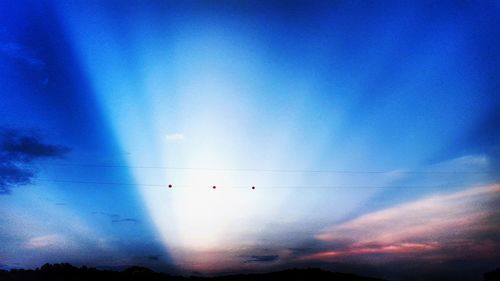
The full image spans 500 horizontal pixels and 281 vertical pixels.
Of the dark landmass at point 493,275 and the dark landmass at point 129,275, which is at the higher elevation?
the dark landmass at point 129,275

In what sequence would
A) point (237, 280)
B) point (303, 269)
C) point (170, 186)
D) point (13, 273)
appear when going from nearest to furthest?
point (170, 186) → point (13, 273) → point (237, 280) → point (303, 269)

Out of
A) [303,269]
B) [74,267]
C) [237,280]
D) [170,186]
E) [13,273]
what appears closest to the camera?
[170,186]

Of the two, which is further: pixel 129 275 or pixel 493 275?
pixel 493 275

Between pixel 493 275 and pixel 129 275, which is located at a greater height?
pixel 129 275

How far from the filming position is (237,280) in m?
63.0

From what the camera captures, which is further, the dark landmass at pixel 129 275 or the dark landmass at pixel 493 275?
the dark landmass at pixel 493 275

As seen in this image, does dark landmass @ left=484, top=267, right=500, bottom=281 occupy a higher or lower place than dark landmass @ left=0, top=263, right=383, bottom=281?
lower

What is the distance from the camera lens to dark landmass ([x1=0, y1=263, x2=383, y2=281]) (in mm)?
54250

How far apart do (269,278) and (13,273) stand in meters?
39.6

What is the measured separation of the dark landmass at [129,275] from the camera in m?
54.2

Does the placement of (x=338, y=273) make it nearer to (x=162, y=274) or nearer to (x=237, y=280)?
(x=237, y=280)

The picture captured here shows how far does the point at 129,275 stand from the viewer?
5938 centimetres

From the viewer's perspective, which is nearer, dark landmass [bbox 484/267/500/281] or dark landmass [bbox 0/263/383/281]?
dark landmass [bbox 0/263/383/281]

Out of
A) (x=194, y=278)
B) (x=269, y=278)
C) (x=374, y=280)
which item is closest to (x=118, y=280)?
(x=194, y=278)
